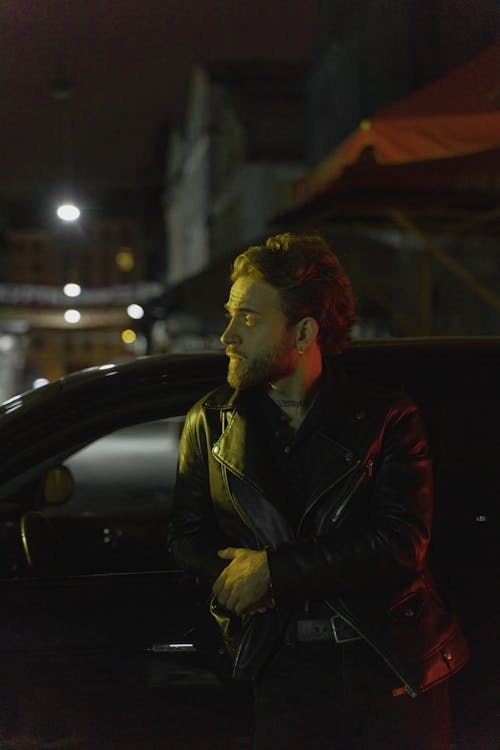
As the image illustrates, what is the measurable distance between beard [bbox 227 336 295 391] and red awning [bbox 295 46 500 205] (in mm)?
2859

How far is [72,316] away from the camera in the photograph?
37688mm

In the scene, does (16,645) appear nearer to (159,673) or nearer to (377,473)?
(159,673)

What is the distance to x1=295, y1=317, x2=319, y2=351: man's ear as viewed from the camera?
2.24 metres

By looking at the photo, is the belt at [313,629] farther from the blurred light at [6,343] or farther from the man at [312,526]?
the blurred light at [6,343]

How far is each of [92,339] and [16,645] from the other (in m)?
84.3

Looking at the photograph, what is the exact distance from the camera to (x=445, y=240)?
15.5 m

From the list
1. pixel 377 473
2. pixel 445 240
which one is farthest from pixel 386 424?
pixel 445 240

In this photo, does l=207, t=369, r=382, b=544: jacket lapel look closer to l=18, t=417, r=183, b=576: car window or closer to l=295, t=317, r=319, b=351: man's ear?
l=295, t=317, r=319, b=351: man's ear

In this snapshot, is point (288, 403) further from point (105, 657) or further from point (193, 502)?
point (105, 657)

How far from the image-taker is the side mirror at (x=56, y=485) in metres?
2.85

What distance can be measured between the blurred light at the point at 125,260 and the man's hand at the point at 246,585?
9081 cm

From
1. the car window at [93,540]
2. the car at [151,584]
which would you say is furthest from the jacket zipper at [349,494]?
the car window at [93,540]

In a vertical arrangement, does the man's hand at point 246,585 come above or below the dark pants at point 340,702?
above

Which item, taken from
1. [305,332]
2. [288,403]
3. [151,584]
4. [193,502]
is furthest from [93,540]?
[305,332]
